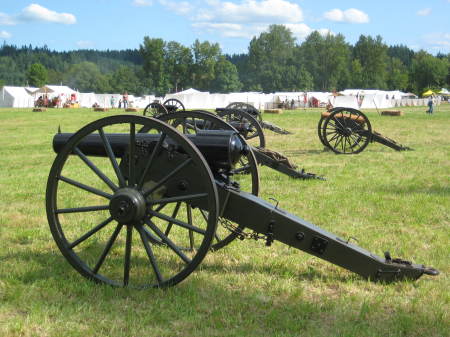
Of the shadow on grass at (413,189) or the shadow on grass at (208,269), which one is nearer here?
the shadow on grass at (208,269)

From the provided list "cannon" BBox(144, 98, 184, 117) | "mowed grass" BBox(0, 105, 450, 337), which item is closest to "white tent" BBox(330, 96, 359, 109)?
"cannon" BBox(144, 98, 184, 117)

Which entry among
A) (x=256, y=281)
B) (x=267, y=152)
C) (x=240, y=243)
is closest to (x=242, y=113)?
(x=267, y=152)

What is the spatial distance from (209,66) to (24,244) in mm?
112140

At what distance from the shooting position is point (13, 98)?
57.3 m

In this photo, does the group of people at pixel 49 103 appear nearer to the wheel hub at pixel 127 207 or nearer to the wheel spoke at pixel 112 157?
the wheel spoke at pixel 112 157

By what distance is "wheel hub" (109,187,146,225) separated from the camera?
150 inches

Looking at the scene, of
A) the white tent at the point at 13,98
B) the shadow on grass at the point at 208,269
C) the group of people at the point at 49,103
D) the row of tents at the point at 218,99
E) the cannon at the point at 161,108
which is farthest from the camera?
the white tent at the point at 13,98

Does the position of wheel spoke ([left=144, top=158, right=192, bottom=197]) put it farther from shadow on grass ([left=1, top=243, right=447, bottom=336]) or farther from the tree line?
the tree line

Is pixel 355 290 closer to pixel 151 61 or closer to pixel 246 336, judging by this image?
pixel 246 336

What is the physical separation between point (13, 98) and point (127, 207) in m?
58.3

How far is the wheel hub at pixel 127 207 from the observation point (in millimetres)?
3822

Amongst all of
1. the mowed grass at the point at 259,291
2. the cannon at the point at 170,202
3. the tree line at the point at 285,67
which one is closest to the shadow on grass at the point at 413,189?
the mowed grass at the point at 259,291

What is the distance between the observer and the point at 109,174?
9688 millimetres

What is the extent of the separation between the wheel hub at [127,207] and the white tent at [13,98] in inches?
2286
